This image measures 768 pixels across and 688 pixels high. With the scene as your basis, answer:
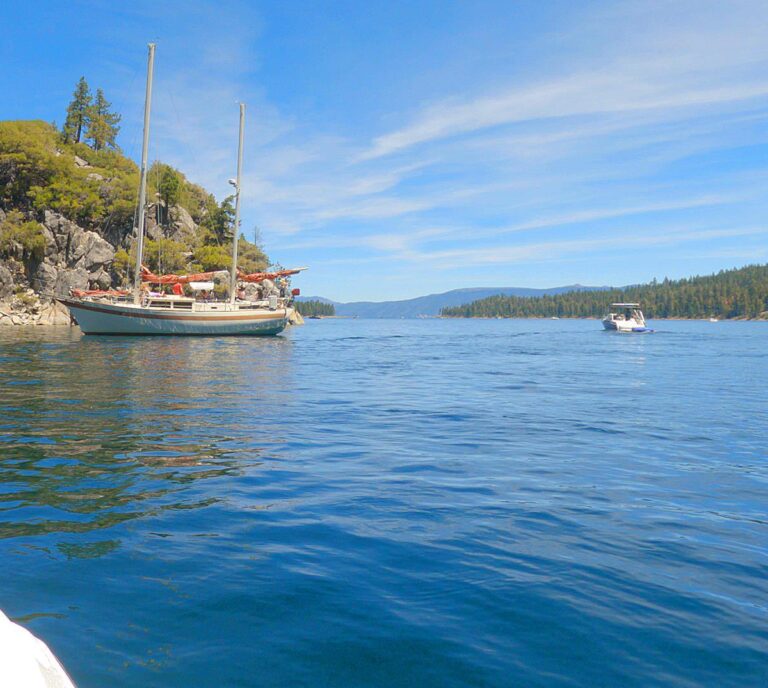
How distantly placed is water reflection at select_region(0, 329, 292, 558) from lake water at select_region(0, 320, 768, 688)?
6cm

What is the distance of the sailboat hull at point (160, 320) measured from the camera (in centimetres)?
4034

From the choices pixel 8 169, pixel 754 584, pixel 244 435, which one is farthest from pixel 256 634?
pixel 8 169

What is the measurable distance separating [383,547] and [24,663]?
12.1 feet

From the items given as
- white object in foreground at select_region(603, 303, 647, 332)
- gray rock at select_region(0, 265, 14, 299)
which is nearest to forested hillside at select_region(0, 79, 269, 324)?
gray rock at select_region(0, 265, 14, 299)

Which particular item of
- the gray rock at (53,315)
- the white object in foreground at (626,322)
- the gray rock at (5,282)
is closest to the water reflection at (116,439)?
the gray rock at (53,315)

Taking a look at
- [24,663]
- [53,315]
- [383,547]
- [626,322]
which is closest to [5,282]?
[53,315]

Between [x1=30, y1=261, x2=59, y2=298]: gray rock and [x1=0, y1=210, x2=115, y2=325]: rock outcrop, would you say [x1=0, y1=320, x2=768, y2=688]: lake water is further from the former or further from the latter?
[x1=30, y1=261, x2=59, y2=298]: gray rock

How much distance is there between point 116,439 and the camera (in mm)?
10000

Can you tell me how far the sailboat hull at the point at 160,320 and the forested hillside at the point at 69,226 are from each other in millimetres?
20384

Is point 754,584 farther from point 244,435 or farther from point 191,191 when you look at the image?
point 191,191

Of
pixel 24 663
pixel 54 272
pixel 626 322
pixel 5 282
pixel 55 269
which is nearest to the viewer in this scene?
pixel 24 663

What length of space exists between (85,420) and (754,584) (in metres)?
11.2

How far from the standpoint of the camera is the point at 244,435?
10.9 m

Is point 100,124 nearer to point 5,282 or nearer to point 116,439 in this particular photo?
point 5,282
